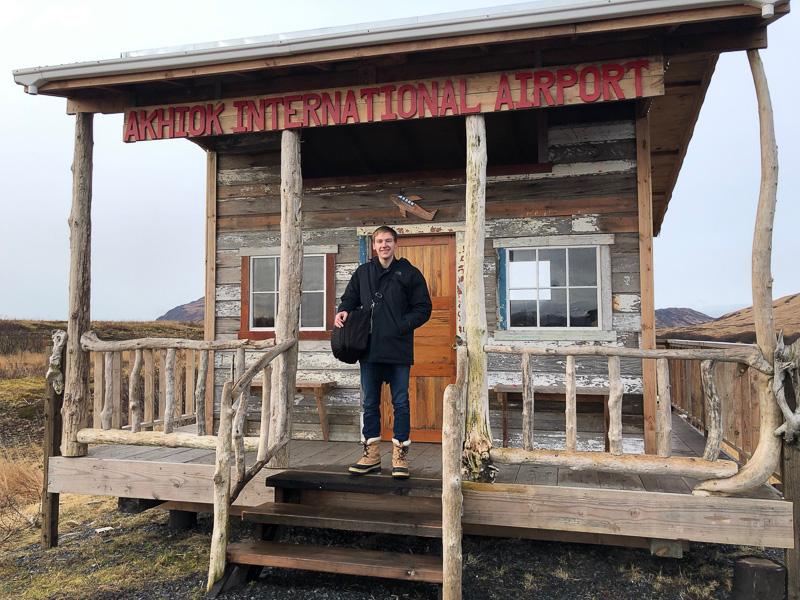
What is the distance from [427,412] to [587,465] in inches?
92.4

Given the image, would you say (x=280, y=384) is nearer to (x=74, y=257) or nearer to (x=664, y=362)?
(x=74, y=257)

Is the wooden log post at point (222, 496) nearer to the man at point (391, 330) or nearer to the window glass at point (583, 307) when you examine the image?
the man at point (391, 330)

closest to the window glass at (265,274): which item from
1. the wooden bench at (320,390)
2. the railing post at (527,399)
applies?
the wooden bench at (320,390)

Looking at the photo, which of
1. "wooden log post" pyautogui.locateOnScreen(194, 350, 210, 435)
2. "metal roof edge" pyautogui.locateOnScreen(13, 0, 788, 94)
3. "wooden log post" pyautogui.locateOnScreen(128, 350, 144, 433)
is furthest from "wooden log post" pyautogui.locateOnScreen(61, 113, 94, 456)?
"wooden log post" pyautogui.locateOnScreen(194, 350, 210, 435)

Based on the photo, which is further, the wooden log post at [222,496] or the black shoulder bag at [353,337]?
the black shoulder bag at [353,337]

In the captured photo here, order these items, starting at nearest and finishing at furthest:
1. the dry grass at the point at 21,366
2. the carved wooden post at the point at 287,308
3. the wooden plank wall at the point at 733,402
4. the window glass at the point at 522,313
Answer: the carved wooden post at the point at 287,308, the wooden plank wall at the point at 733,402, the window glass at the point at 522,313, the dry grass at the point at 21,366

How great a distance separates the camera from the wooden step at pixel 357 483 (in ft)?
14.7

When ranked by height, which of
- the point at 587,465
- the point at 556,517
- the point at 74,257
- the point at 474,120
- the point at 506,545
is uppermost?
the point at 474,120

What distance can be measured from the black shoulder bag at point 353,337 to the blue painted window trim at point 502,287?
209 cm

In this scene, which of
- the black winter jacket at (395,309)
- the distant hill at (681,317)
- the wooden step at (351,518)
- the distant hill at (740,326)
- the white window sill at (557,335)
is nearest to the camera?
the wooden step at (351,518)

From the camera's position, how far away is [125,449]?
6121 mm

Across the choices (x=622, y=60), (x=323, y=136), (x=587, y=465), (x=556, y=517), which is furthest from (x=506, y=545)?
(x=323, y=136)

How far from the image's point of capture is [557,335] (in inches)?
239

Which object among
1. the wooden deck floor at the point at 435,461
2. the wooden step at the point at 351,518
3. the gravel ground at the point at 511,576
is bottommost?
the gravel ground at the point at 511,576
